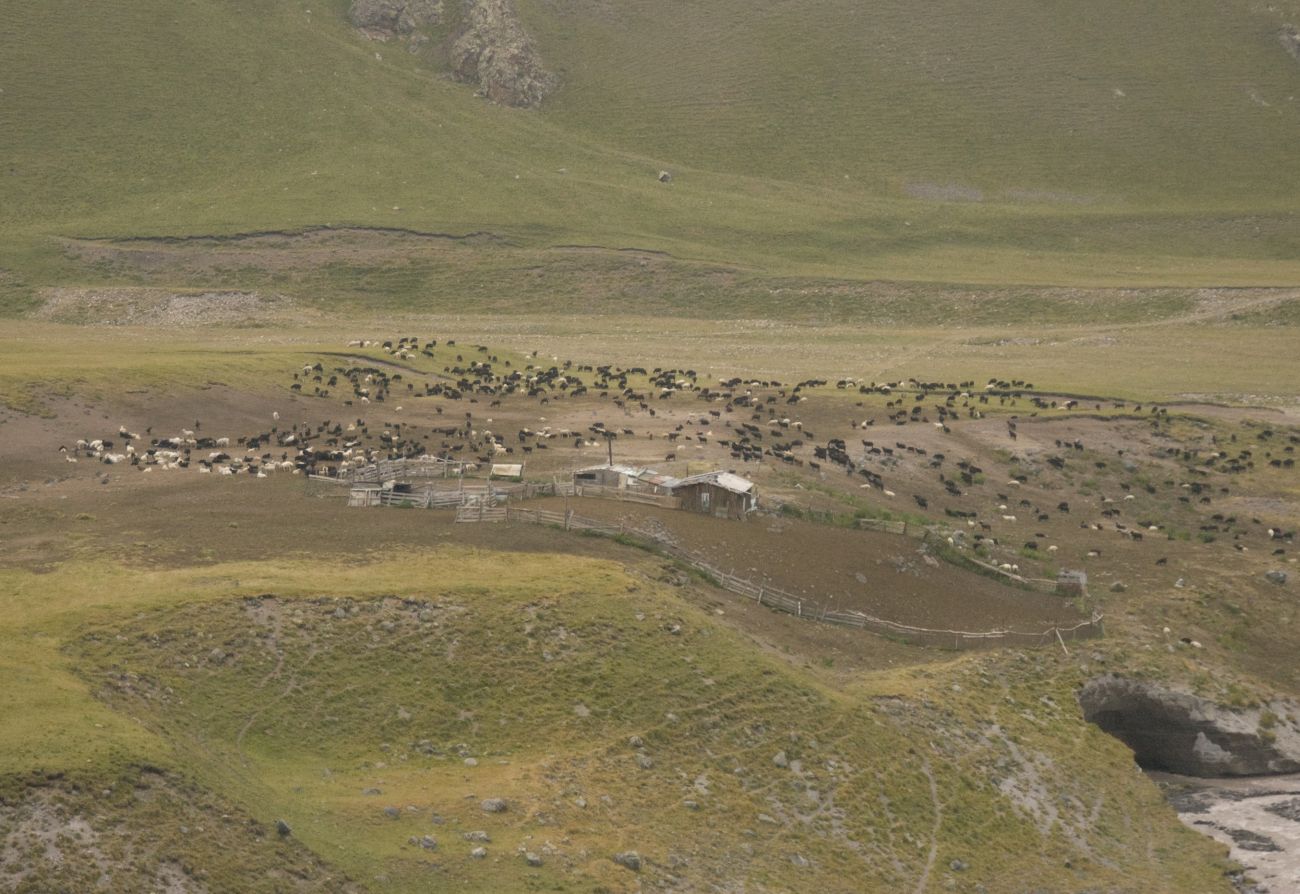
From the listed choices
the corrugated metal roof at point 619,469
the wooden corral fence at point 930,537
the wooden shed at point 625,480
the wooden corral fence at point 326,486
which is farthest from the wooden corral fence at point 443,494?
the wooden corral fence at point 930,537

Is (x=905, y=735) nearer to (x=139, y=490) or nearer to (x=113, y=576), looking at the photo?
(x=113, y=576)

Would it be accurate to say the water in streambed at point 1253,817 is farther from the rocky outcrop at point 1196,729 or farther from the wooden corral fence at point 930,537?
the wooden corral fence at point 930,537

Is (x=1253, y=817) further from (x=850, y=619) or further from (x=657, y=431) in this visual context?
(x=657, y=431)

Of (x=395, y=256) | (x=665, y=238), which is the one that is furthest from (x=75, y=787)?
(x=665, y=238)

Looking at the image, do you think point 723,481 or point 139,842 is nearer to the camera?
point 139,842

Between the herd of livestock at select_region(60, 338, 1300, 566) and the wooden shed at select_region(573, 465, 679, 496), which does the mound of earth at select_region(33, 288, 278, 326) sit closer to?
the herd of livestock at select_region(60, 338, 1300, 566)

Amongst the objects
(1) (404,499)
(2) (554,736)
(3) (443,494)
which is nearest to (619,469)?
(3) (443,494)

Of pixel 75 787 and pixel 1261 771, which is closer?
pixel 75 787
